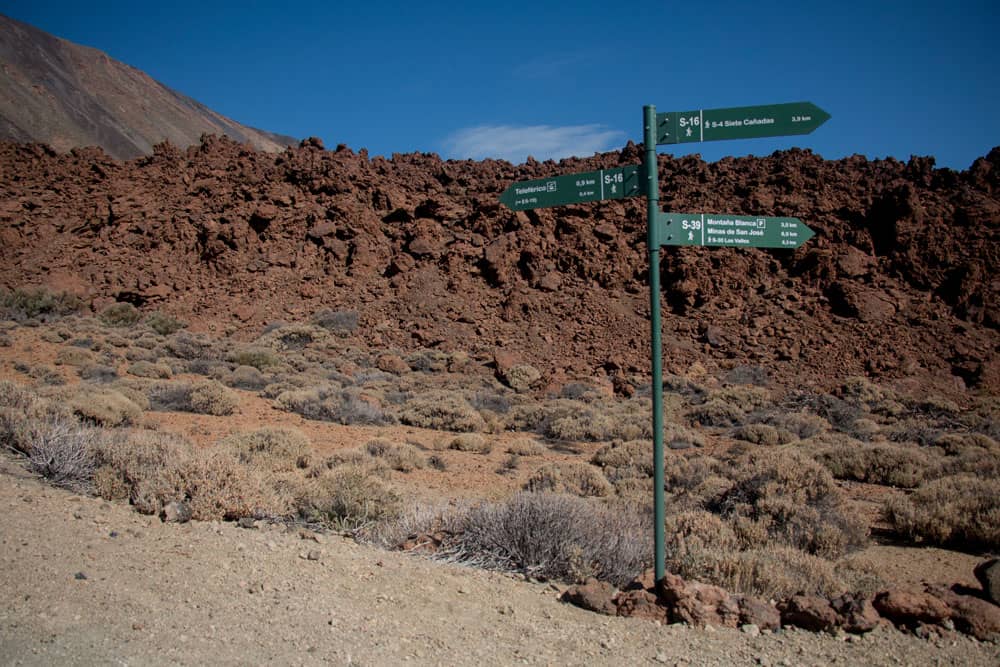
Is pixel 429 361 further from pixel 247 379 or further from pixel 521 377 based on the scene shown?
pixel 247 379

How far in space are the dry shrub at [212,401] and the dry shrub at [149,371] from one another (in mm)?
3899

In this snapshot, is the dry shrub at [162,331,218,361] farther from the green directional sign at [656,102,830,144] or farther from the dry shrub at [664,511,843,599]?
the green directional sign at [656,102,830,144]

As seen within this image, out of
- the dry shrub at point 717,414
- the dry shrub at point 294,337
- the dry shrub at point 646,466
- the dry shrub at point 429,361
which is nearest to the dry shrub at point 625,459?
the dry shrub at point 646,466

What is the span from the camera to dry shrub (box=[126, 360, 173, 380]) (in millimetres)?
16984

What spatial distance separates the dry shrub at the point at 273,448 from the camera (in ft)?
27.2

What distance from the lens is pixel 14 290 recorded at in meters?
27.1

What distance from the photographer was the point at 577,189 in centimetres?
447

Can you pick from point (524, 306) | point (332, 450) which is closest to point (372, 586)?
point (332, 450)

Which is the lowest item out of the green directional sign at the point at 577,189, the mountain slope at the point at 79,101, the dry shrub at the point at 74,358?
the dry shrub at the point at 74,358

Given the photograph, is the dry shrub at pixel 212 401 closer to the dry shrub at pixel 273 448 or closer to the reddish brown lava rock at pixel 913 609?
the dry shrub at pixel 273 448

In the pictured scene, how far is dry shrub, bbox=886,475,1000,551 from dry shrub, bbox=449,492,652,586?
3.52m

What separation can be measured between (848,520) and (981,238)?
893 inches

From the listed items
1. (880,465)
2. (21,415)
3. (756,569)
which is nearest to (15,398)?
(21,415)

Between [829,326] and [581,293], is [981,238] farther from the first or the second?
[581,293]
